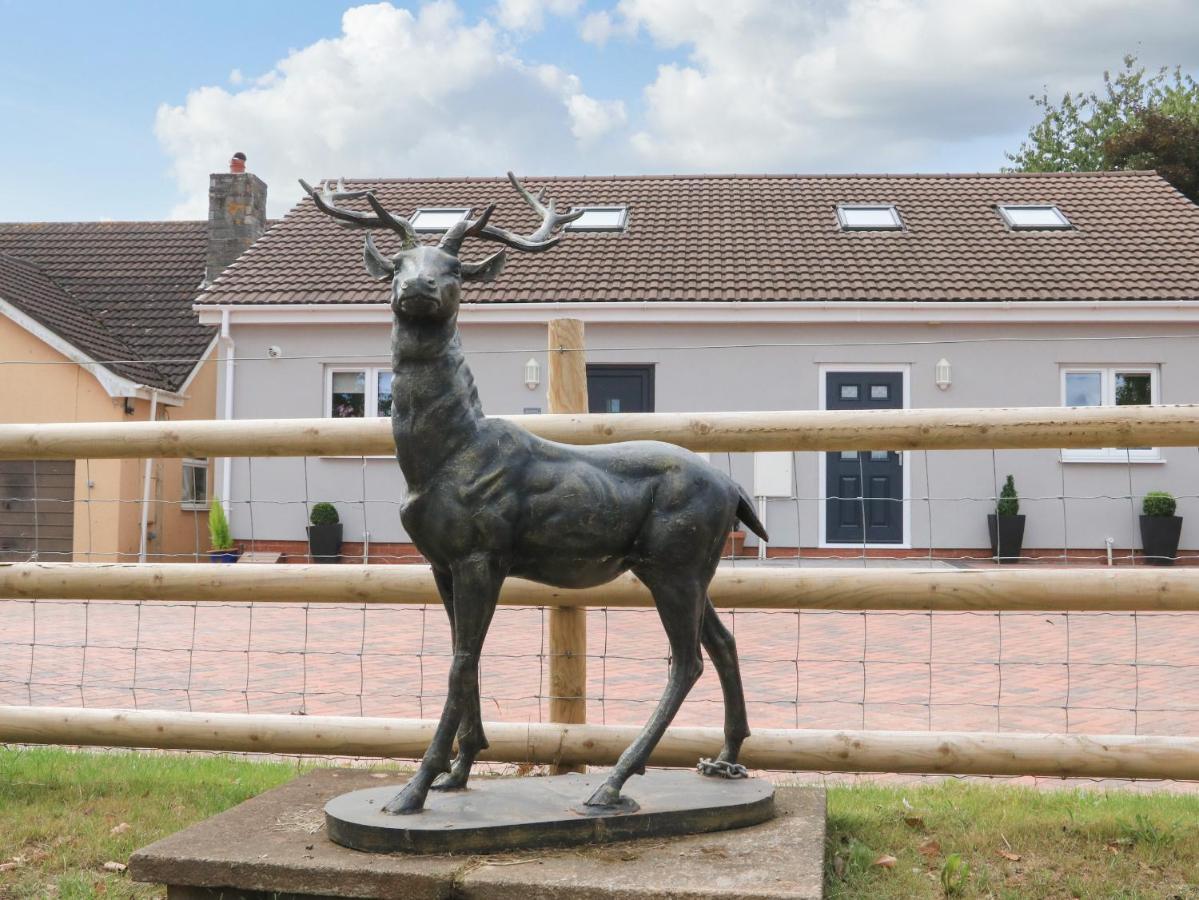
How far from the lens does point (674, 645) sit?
10.7ft

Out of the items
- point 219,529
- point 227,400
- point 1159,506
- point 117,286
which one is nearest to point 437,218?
point 227,400

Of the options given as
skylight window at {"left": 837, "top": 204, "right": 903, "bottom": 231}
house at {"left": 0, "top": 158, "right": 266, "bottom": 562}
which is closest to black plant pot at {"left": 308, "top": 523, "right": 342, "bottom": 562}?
house at {"left": 0, "top": 158, "right": 266, "bottom": 562}

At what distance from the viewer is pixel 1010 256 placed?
1617 centimetres

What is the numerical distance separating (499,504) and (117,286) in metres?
19.2

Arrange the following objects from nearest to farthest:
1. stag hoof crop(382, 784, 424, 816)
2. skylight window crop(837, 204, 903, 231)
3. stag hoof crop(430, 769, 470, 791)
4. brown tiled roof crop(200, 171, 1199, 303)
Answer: stag hoof crop(382, 784, 424, 816), stag hoof crop(430, 769, 470, 791), brown tiled roof crop(200, 171, 1199, 303), skylight window crop(837, 204, 903, 231)

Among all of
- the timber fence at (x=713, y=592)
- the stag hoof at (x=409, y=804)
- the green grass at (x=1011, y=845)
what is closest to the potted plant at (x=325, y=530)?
the timber fence at (x=713, y=592)

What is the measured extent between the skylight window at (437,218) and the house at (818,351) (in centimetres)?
13

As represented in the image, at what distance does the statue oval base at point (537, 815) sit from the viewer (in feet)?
9.81

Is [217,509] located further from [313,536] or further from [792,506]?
[792,506]

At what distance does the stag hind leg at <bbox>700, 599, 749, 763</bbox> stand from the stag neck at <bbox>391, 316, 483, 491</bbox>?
3.01ft

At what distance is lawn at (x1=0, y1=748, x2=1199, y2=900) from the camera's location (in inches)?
134

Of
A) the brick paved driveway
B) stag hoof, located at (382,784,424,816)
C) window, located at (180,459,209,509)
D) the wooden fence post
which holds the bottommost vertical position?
the brick paved driveway

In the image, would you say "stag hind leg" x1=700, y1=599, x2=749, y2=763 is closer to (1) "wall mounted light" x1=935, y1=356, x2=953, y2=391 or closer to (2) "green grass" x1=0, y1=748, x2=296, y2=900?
(2) "green grass" x1=0, y1=748, x2=296, y2=900

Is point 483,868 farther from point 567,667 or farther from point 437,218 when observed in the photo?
point 437,218
